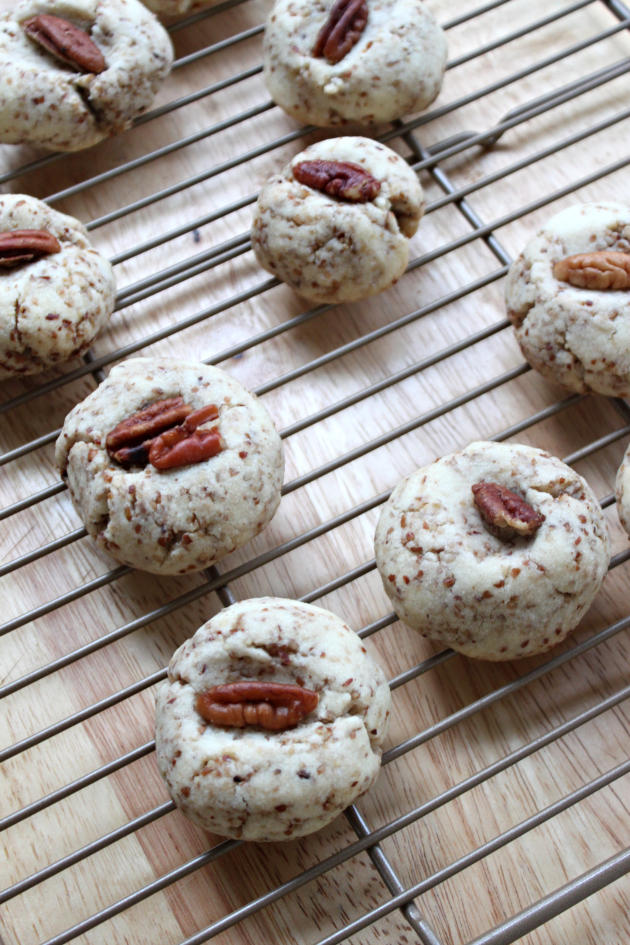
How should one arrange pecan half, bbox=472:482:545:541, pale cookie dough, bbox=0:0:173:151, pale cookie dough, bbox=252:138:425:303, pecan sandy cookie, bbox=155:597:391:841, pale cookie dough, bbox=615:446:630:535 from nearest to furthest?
1. pecan sandy cookie, bbox=155:597:391:841
2. pecan half, bbox=472:482:545:541
3. pale cookie dough, bbox=615:446:630:535
4. pale cookie dough, bbox=252:138:425:303
5. pale cookie dough, bbox=0:0:173:151

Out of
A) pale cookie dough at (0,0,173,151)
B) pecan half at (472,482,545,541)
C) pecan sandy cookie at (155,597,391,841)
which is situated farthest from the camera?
pale cookie dough at (0,0,173,151)

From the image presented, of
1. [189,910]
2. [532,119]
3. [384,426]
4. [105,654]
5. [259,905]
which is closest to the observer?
[259,905]

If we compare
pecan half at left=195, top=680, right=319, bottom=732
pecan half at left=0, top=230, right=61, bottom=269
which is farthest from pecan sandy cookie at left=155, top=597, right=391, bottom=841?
pecan half at left=0, top=230, right=61, bottom=269

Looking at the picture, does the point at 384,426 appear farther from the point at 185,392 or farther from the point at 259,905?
the point at 259,905

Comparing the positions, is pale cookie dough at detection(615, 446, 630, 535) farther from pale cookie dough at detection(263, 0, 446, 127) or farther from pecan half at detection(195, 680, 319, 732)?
pale cookie dough at detection(263, 0, 446, 127)

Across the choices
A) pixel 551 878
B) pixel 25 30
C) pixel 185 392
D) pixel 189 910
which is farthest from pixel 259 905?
pixel 25 30

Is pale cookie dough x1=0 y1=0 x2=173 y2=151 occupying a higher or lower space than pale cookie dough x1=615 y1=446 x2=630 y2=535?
higher
